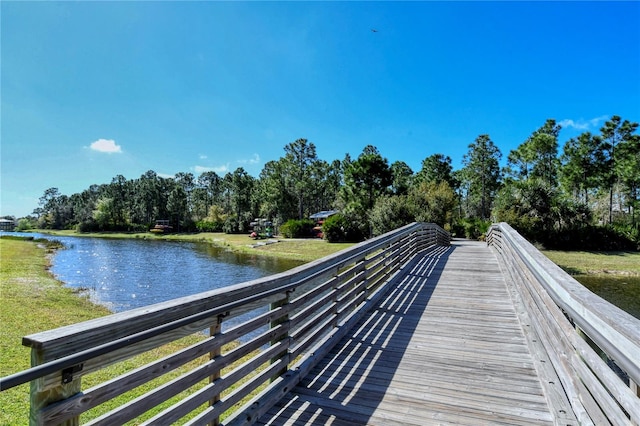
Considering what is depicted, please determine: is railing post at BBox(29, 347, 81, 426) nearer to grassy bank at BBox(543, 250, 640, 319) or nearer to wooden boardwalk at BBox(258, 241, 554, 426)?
wooden boardwalk at BBox(258, 241, 554, 426)

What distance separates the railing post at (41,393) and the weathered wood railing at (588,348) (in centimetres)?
219

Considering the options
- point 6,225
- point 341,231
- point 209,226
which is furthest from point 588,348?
point 6,225

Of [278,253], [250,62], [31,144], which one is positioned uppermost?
[250,62]

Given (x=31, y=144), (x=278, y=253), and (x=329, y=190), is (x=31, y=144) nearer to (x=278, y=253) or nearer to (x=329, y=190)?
(x=278, y=253)

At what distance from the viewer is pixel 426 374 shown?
319cm

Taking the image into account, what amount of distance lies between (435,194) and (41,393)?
26.5m

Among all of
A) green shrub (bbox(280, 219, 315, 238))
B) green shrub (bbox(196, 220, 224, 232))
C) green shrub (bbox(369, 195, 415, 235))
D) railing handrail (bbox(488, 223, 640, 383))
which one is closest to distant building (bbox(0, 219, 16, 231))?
green shrub (bbox(196, 220, 224, 232))

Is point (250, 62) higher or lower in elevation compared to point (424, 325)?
higher

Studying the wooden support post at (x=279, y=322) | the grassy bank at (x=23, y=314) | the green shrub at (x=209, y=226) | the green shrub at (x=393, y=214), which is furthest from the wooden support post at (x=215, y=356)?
the green shrub at (x=209, y=226)

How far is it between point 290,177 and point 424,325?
44.5m

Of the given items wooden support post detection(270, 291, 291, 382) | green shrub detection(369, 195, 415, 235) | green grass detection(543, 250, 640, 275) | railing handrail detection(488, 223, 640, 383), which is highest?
green shrub detection(369, 195, 415, 235)

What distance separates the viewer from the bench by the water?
144 centimetres

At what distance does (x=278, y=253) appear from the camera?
1069 inches

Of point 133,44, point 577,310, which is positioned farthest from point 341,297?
point 133,44
